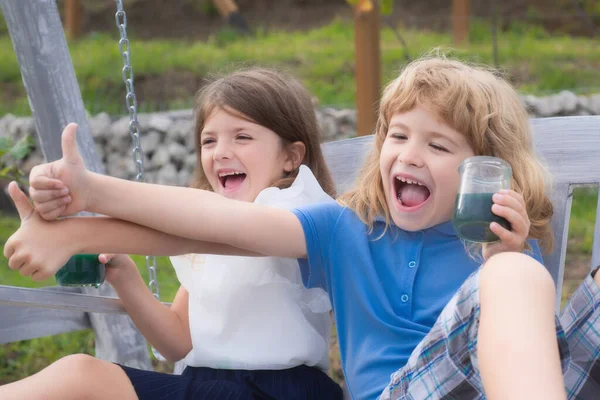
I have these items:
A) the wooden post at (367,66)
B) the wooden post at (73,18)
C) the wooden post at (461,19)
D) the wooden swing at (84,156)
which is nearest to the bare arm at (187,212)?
the wooden swing at (84,156)

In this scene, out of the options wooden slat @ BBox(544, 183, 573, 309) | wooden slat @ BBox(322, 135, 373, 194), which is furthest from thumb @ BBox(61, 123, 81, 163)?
wooden slat @ BBox(544, 183, 573, 309)

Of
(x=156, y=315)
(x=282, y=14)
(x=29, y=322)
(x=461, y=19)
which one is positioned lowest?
(x=282, y=14)

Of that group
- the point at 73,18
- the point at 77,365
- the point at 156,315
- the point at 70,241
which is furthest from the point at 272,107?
the point at 73,18

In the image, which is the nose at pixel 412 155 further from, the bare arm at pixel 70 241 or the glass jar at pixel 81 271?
the glass jar at pixel 81 271

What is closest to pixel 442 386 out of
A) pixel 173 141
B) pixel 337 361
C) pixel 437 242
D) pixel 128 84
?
pixel 437 242

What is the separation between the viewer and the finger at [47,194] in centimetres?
167

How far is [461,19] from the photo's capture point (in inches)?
280

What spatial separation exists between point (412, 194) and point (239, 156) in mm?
454

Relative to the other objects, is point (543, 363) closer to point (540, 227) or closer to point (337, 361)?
point (540, 227)

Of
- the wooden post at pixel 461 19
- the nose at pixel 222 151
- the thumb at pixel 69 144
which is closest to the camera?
the thumb at pixel 69 144

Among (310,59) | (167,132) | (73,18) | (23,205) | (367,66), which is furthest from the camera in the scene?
(73,18)

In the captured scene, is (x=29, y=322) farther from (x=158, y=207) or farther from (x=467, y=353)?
(x=467, y=353)

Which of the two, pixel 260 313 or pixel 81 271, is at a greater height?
pixel 81 271

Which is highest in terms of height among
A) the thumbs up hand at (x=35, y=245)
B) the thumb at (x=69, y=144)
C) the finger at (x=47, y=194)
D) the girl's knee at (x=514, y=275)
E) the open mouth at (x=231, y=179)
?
the thumb at (x=69, y=144)
